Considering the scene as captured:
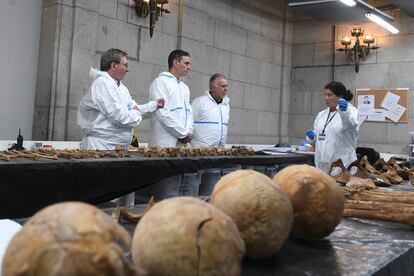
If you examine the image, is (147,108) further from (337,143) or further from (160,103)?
(337,143)

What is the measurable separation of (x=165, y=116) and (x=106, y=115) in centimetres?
89

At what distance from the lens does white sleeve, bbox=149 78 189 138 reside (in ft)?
17.4

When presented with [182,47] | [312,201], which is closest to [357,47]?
[182,47]

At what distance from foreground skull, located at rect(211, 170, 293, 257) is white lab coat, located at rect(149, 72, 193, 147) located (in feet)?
14.1

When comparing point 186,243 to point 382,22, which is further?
point 382,22

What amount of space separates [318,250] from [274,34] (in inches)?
372

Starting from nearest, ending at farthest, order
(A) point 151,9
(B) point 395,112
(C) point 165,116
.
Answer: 1. (C) point 165,116
2. (A) point 151,9
3. (B) point 395,112

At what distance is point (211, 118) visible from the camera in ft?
19.9

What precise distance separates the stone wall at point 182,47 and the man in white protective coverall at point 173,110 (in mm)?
1226

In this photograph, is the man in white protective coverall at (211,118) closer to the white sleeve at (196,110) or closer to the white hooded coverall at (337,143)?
the white sleeve at (196,110)

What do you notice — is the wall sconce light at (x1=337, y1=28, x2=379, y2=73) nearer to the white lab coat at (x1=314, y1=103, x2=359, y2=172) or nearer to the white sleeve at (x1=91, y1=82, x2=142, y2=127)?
the white lab coat at (x1=314, y1=103, x2=359, y2=172)

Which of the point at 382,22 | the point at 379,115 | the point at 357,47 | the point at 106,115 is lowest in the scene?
the point at 106,115

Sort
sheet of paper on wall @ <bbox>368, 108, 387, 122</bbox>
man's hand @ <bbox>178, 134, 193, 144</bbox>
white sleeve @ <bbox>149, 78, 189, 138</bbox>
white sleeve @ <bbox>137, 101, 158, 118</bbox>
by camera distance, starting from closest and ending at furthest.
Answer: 1. white sleeve @ <bbox>137, 101, 158, 118</bbox>
2. white sleeve @ <bbox>149, 78, 189, 138</bbox>
3. man's hand @ <bbox>178, 134, 193, 144</bbox>
4. sheet of paper on wall @ <bbox>368, 108, 387, 122</bbox>

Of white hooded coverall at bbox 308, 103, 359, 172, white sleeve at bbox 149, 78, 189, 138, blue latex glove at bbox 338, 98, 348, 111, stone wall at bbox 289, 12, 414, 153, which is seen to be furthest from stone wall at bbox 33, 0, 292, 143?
blue latex glove at bbox 338, 98, 348, 111
